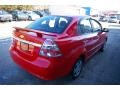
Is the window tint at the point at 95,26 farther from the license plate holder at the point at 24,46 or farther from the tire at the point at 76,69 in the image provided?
the license plate holder at the point at 24,46

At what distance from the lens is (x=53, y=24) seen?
11.9 feet

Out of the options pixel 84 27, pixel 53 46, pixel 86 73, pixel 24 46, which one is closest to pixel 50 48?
pixel 53 46

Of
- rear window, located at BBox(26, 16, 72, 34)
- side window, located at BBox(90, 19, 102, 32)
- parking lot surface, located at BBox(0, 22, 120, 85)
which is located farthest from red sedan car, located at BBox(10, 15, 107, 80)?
side window, located at BBox(90, 19, 102, 32)

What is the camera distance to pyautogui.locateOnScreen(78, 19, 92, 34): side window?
3656 mm

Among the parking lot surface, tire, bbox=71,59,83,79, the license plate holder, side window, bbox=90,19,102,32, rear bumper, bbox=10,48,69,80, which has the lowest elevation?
the parking lot surface

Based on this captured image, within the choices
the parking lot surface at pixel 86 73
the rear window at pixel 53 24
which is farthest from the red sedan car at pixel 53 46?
the parking lot surface at pixel 86 73

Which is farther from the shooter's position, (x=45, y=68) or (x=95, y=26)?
(x=95, y=26)

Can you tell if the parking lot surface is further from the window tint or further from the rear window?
the rear window

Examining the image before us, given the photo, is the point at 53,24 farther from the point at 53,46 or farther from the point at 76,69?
the point at 76,69

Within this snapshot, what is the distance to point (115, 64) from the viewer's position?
4.67 meters

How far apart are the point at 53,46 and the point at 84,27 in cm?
121

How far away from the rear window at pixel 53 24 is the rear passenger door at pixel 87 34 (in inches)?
12.2
